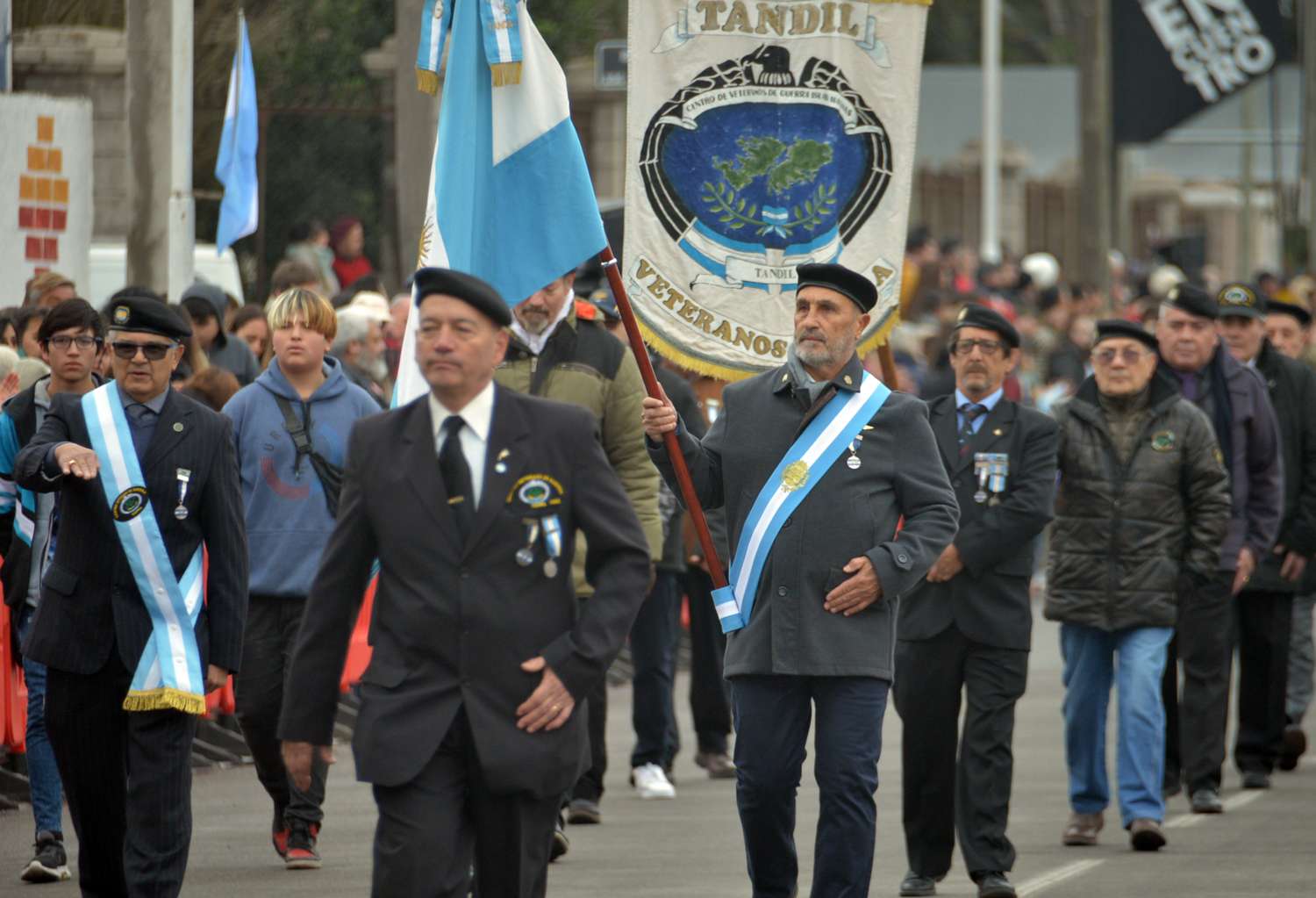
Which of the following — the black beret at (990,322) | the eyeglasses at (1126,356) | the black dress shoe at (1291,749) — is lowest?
the black dress shoe at (1291,749)

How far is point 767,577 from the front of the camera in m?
8.08

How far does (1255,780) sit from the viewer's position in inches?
491

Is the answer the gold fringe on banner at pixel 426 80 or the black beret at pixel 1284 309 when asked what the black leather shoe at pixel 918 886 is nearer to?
the gold fringe on banner at pixel 426 80

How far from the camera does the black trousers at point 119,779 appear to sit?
26.3 feet

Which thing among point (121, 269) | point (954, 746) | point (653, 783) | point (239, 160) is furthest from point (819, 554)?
point (121, 269)

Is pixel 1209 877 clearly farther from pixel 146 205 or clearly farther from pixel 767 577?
pixel 146 205

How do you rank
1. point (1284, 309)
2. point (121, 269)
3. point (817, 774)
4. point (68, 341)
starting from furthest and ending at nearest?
point (121, 269) < point (1284, 309) < point (68, 341) < point (817, 774)

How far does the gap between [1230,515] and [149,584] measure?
5.28 m

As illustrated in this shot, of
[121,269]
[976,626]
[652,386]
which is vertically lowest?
[976,626]

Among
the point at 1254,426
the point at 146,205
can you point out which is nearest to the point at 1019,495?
the point at 1254,426

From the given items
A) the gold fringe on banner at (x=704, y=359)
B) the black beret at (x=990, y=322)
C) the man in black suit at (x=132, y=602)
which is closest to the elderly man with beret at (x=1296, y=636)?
the black beret at (x=990, y=322)

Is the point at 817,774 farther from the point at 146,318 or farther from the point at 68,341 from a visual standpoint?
the point at 68,341

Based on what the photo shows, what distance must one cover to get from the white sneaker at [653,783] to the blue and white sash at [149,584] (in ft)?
13.3

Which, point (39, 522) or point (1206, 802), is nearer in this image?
point (39, 522)
